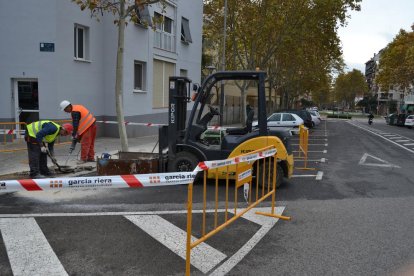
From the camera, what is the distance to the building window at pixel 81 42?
51.8 feet

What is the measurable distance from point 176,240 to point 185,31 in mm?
20523

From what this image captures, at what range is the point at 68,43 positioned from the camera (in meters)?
14.9

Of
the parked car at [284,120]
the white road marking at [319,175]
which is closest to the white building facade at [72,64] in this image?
the white road marking at [319,175]

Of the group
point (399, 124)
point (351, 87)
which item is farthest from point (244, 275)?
point (351, 87)

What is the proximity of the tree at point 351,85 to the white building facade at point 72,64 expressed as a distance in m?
106

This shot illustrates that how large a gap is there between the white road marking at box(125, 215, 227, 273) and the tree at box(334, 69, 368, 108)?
→ 389ft

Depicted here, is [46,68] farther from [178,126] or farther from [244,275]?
[244,275]

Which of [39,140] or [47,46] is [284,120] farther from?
[39,140]

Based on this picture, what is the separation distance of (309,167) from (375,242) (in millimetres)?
6404

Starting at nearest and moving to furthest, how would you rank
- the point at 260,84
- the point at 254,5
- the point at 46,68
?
the point at 260,84, the point at 46,68, the point at 254,5

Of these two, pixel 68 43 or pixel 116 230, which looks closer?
pixel 116 230

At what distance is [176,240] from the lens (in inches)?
202

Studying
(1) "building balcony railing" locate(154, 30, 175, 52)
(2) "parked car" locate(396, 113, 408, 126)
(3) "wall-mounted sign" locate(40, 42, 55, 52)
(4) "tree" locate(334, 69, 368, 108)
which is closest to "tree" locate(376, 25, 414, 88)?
(2) "parked car" locate(396, 113, 408, 126)

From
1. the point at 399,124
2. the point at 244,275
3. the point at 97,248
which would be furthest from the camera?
the point at 399,124
